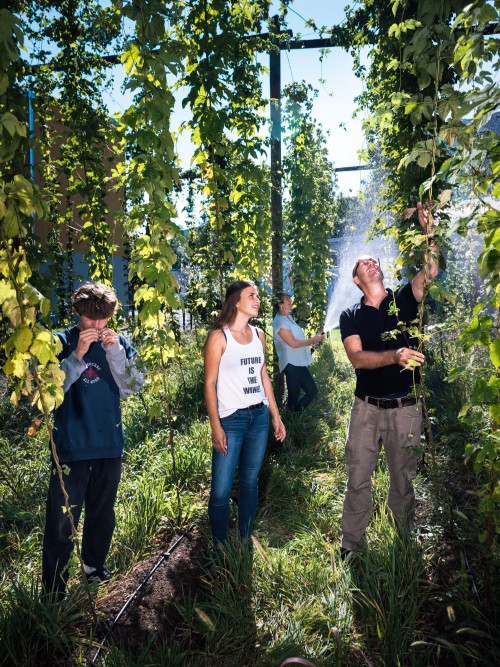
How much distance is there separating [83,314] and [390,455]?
2.01m

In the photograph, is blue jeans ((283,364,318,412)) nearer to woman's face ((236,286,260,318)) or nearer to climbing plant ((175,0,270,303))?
climbing plant ((175,0,270,303))

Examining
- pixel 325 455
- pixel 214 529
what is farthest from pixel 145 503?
pixel 325 455

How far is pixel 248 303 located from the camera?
3.37 meters

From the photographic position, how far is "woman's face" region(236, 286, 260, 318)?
3.37m

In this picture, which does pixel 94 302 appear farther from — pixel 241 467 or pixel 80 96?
pixel 80 96

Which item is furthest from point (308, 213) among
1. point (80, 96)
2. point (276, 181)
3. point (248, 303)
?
point (248, 303)

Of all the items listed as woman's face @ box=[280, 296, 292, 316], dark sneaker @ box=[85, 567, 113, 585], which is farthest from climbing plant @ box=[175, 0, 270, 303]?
dark sneaker @ box=[85, 567, 113, 585]

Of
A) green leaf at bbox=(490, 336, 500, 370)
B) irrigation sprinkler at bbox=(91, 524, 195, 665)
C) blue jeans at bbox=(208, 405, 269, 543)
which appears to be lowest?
irrigation sprinkler at bbox=(91, 524, 195, 665)

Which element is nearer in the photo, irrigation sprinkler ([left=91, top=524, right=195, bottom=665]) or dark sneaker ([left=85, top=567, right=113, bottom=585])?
irrigation sprinkler ([left=91, top=524, right=195, bottom=665])

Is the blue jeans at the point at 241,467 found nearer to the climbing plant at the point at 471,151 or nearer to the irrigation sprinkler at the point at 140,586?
the irrigation sprinkler at the point at 140,586

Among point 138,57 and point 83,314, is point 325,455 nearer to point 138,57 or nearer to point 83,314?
point 83,314

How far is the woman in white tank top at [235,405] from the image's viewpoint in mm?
3275

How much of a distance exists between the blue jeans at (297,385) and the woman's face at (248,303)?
306 centimetres

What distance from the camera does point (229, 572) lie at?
299 cm
